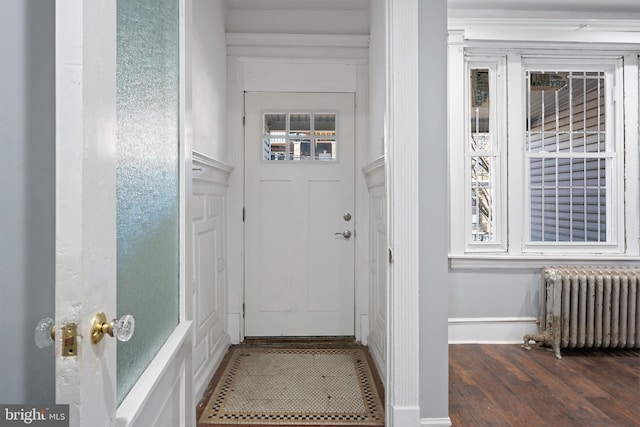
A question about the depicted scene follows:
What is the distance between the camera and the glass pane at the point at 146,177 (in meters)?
0.82

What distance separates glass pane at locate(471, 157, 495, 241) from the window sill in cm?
20

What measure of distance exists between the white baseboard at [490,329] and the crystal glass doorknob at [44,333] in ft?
10.0

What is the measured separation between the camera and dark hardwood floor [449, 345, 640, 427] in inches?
81.1

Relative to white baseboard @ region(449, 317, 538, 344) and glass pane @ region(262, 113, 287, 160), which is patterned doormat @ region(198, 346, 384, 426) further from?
glass pane @ region(262, 113, 287, 160)

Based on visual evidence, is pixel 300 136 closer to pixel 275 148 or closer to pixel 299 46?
pixel 275 148

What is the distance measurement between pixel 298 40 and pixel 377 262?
1.94 m

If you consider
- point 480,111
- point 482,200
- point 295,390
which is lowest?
point 295,390

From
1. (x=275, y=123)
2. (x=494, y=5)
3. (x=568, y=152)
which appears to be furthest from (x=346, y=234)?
(x=494, y=5)

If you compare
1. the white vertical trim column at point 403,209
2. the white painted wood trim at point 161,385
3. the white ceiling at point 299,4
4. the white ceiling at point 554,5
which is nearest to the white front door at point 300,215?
the white ceiling at point 299,4

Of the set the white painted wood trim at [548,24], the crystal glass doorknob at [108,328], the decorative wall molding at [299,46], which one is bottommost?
the crystal glass doorknob at [108,328]

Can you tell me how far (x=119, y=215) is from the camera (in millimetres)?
800

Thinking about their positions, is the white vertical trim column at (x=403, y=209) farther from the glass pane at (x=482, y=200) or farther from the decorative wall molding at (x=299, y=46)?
the glass pane at (x=482, y=200)

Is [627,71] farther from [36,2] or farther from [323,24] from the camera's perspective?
[36,2]

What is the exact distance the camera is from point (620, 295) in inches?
117
